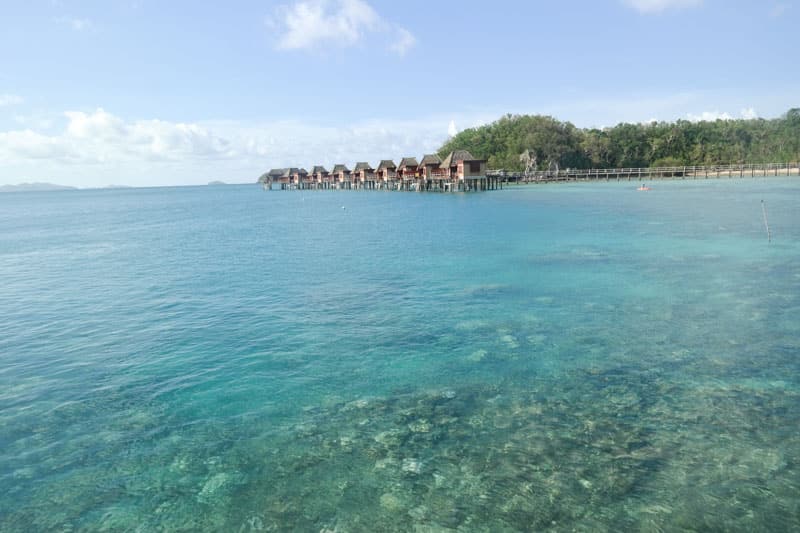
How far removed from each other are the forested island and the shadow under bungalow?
19.4m

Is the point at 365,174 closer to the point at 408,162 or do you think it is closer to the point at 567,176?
the point at 408,162

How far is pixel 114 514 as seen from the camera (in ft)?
22.4

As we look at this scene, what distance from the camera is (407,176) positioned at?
321 feet

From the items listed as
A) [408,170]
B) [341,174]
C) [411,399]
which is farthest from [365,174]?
[411,399]

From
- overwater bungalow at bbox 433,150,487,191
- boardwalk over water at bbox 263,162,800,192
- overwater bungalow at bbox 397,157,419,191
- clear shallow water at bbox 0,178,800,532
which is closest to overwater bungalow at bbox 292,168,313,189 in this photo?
→ boardwalk over water at bbox 263,162,800,192

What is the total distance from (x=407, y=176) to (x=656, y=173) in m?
53.9

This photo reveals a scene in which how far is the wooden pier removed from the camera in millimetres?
96875

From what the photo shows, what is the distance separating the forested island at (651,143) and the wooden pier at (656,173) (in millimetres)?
4992

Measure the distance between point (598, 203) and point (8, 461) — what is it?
5602cm

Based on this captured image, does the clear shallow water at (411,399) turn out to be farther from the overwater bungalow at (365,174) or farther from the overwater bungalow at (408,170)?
the overwater bungalow at (365,174)

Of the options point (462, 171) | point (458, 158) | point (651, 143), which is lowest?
point (462, 171)

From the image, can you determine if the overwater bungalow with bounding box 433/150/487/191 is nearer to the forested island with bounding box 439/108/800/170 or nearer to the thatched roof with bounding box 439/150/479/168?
the thatched roof with bounding box 439/150/479/168

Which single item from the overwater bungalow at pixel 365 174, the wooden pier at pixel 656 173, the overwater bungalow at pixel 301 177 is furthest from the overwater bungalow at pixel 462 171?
the overwater bungalow at pixel 301 177

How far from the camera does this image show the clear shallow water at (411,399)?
6848mm
